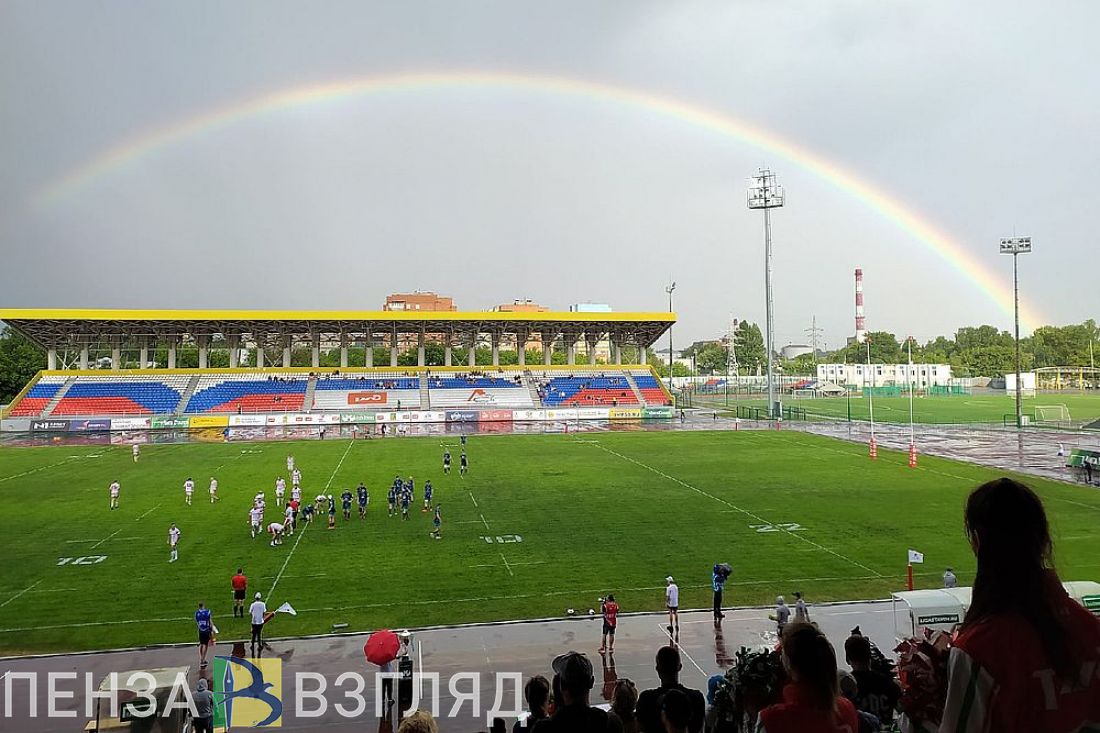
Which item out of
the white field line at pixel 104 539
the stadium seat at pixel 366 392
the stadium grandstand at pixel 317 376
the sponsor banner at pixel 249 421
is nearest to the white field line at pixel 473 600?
the white field line at pixel 104 539

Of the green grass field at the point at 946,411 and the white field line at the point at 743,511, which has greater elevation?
the green grass field at the point at 946,411

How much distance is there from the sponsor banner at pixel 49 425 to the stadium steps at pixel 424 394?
30615mm

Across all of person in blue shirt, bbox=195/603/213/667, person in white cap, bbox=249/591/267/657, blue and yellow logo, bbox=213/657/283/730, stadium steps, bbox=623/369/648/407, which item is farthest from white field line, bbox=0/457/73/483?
stadium steps, bbox=623/369/648/407

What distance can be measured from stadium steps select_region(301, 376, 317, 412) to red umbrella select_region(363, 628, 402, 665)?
201ft

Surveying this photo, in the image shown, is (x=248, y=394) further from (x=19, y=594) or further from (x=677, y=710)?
(x=677, y=710)

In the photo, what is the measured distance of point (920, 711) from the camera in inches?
109

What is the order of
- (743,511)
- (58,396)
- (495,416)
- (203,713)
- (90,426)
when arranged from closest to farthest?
(203,713) → (743,511) → (90,426) → (58,396) → (495,416)

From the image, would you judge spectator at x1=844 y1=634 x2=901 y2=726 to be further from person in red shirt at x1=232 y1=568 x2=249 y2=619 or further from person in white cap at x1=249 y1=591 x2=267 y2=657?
person in red shirt at x1=232 y1=568 x2=249 y2=619

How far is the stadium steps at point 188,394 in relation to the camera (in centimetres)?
6788

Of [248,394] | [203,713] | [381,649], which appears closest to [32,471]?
[248,394]

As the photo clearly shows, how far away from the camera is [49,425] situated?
62.2 meters

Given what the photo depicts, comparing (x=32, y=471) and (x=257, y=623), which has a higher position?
(x=32, y=471)

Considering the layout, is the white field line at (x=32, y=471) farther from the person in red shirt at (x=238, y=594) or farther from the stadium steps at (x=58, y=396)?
the person in red shirt at (x=238, y=594)

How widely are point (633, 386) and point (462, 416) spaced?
21425mm
